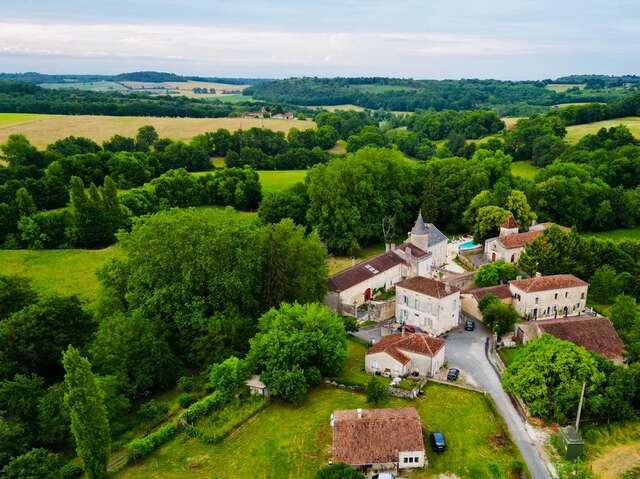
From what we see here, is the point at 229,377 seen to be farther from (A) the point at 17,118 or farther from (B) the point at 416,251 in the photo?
(A) the point at 17,118

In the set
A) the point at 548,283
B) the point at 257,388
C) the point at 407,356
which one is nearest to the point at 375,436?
the point at 407,356

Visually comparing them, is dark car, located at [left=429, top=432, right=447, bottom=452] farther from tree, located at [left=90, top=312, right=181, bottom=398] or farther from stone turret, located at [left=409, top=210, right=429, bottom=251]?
stone turret, located at [left=409, top=210, right=429, bottom=251]

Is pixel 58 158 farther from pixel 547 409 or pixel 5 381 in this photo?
pixel 547 409

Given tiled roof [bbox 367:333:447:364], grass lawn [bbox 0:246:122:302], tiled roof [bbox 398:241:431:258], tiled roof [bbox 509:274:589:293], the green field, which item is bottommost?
grass lawn [bbox 0:246:122:302]

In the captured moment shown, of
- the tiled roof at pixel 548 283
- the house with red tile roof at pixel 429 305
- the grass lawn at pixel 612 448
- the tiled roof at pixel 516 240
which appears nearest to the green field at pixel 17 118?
the house with red tile roof at pixel 429 305

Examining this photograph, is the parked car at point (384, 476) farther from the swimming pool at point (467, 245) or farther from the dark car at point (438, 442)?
the swimming pool at point (467, 245)

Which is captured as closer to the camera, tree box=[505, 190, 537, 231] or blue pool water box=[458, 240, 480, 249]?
blue pool water box=[458, 240, 480, 249]

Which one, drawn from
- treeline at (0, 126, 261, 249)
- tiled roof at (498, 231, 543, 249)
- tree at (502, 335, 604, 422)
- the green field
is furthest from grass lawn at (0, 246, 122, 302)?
the green field
